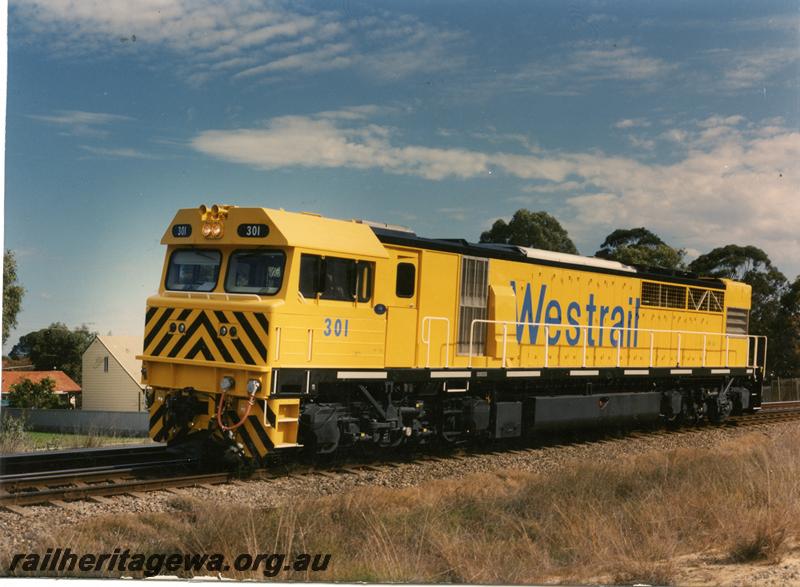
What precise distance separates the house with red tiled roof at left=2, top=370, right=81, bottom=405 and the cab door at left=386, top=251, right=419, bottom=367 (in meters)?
23.9

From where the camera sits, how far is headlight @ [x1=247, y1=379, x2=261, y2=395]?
393 inches

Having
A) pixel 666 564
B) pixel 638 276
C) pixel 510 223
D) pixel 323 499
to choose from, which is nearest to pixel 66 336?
pixel 510 223

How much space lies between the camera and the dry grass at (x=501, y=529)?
717 centimetres

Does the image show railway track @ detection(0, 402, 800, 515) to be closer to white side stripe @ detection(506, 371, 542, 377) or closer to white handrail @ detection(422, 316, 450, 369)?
white side stripe @ detection(506, 371, 542, 377)

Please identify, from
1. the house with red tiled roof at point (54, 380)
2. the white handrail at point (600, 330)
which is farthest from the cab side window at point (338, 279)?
the house with red tiled roof at point (54, 380)

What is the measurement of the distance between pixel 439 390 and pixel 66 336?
2892cm

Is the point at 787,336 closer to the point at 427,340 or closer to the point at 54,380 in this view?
the point at 427,340

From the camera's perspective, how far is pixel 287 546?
743 cm

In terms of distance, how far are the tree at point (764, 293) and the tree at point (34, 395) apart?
78.6 feet

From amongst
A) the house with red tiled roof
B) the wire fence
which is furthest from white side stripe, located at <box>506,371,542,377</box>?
the house with red tiled roof

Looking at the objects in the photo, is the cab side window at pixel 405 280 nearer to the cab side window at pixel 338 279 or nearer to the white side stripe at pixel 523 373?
the cab side window at pixel 338 279

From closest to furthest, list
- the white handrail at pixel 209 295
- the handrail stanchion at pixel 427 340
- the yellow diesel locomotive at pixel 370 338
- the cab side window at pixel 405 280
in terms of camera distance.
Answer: the yellow diesel locomotive at pixel 370 338
the white handrail at pixel 209 295
the cab side window at pixel 405 280
the handrail stanchion at pixel 427 340

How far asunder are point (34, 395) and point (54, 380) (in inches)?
70.6

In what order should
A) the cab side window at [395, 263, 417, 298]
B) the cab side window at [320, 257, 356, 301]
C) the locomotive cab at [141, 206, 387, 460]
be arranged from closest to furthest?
the locomotive cab at [141, 206, 387, 460] → the cab side window at [320, 257, 356, 301] → the cab side window at [395, 263, 417, 298]
